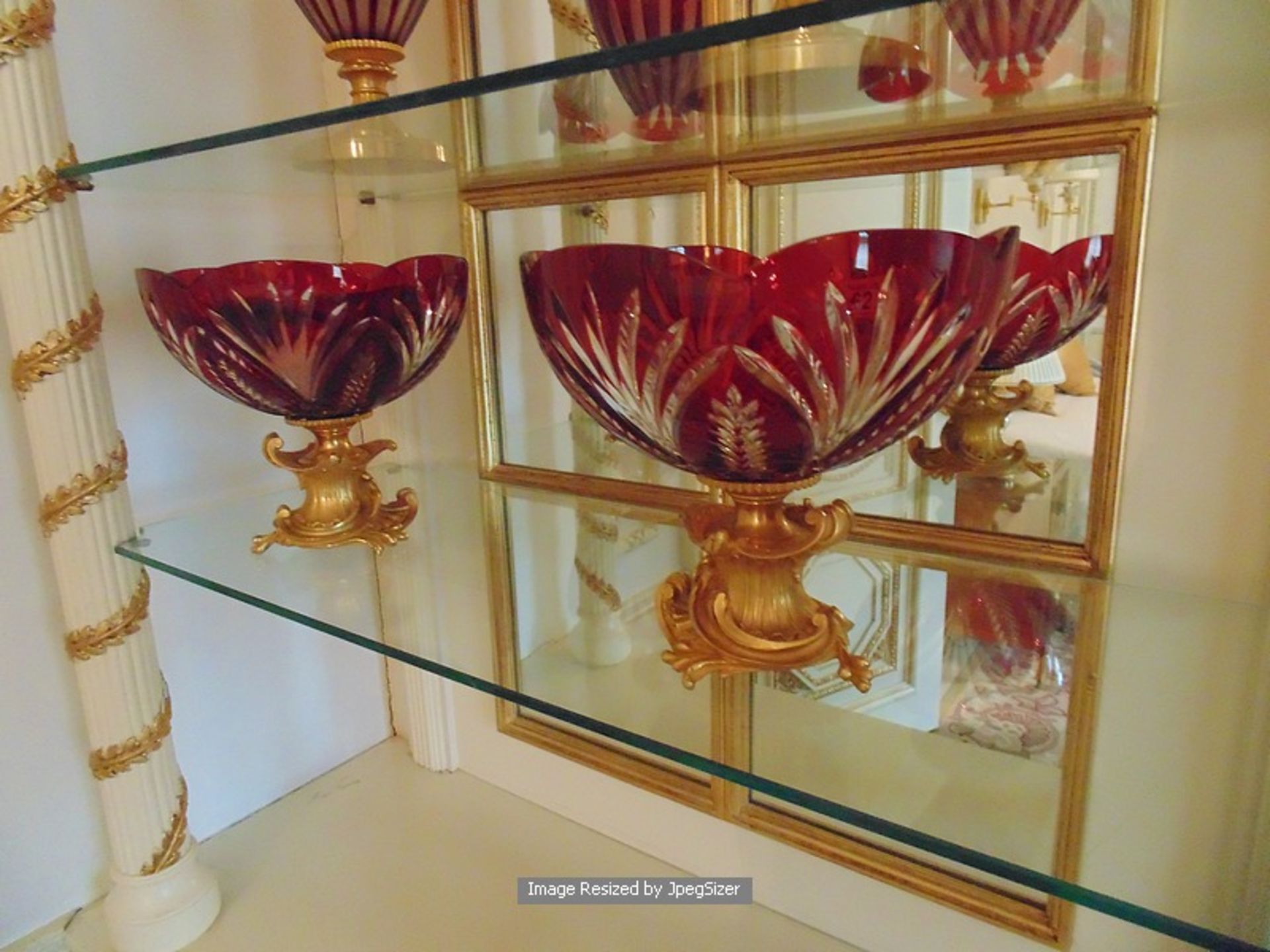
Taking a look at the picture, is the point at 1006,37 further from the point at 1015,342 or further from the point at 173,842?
the point at 173,842

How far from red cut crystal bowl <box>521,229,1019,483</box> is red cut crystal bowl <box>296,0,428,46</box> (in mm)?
317

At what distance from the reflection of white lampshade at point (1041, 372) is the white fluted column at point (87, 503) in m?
0.63

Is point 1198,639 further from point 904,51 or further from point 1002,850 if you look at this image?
point 904,51

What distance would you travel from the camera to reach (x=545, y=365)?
0.77 meters

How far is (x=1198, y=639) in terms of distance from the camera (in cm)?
48

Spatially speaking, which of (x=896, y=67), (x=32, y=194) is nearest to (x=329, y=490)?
(x=32, y=194)

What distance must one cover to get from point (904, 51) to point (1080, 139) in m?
0.12

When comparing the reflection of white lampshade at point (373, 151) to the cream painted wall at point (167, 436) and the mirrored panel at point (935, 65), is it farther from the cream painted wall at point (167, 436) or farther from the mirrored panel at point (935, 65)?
the mirrored panel at point (935, 65)

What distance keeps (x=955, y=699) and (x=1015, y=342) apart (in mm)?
221

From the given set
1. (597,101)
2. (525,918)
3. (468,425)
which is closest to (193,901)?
(525,918)

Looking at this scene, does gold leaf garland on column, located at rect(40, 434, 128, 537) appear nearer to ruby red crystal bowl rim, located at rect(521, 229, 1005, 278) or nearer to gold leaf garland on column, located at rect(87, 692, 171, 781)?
gold leaf garland on column, located at rect(87, 692, 171, 781)

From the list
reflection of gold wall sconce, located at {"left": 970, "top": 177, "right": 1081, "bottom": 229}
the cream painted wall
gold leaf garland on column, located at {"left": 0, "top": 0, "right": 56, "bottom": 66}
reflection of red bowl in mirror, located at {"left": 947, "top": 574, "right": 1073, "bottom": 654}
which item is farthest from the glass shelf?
gold leaf garland on column, located at {"left": 0, "top": 0, "right": 56, "bottom": 66}

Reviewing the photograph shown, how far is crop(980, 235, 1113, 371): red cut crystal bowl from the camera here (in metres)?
0.48

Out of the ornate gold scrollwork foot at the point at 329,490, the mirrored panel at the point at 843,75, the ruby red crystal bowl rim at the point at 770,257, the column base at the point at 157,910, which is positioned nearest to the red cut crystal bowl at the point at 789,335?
the ruby red crystal bowl rim at the point at 770,257
